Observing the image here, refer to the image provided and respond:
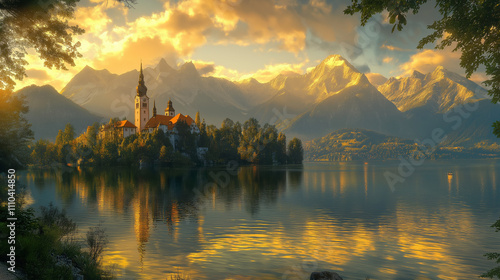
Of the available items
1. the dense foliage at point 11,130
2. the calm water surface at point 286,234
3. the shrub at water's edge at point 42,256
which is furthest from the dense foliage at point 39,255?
the dense foliage at point 11,130

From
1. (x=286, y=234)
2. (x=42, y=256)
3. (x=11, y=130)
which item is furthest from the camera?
(x=11, y=130)

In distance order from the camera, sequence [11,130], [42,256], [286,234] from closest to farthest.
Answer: [42,256] < [286,234] < [11,130]

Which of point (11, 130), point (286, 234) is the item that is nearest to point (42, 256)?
point (286, 234)

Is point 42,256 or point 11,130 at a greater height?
point 11,130

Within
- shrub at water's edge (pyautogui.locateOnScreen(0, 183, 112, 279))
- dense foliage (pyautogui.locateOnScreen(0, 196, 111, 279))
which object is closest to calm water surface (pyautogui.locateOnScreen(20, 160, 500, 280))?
shrub at water's edge (pyautogui.locateOnScreen(0, 183, 112, 279))

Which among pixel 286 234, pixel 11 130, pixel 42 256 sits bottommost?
pixel 286 234

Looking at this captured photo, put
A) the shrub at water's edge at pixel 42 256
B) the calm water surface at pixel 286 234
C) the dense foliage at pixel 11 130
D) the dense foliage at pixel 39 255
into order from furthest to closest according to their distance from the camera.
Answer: the dense foliage at pixel 11 130, the calm water surface at pixel 286 234, the shrub at water's edge at pixel 42 256, the dense foliage at pixel 39 255

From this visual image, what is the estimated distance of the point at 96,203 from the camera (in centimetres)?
6731

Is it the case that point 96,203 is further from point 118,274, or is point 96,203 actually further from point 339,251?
point 339,251

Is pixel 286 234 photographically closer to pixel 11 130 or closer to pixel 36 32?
pixel 36 32

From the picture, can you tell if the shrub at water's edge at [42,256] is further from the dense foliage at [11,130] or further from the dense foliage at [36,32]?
the dense foliage at [11,130]

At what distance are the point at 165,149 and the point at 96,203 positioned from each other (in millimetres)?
132785

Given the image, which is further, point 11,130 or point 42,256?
point 11,130

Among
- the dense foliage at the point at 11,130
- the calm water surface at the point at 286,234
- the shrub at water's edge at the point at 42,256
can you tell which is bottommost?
the calm water surface at the point at 286,234
